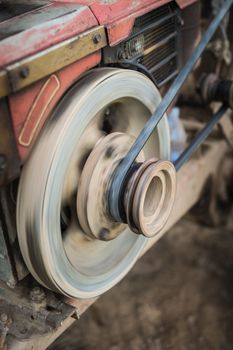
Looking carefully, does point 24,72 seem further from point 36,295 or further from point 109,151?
point 36,295

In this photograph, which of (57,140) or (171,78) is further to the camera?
(171,78)

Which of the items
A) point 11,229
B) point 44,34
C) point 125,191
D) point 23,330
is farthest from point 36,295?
point 44,34

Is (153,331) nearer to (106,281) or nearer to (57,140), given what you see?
(106,281)

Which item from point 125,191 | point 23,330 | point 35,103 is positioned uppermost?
point 35,103

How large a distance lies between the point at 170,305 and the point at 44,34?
1.27 m

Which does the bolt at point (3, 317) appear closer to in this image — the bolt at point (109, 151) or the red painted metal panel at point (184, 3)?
the bolt at point (109, 151)

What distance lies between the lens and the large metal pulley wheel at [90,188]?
996 mm

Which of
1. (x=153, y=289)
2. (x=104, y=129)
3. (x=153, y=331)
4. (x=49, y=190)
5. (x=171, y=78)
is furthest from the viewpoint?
(x=153, y=289)

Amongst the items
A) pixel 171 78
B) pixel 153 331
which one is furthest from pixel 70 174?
pixel 153 331

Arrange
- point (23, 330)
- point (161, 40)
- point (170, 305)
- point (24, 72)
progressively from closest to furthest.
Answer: point (24, 72) → point (23, 330) → point (161, 40) → point (170, 305)

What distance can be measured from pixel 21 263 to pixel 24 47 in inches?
19.3

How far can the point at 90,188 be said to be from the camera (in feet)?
3.62

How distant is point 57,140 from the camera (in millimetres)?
980

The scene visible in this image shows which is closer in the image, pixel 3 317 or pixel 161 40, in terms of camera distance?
pixel 3 317
